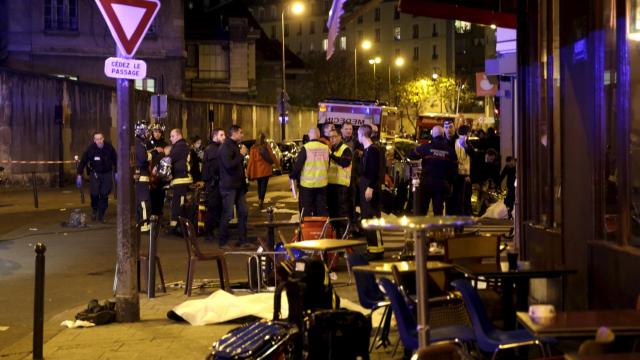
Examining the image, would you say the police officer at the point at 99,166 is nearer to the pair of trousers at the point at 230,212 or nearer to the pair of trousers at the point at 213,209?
the pair of trousers at the point at 213,209

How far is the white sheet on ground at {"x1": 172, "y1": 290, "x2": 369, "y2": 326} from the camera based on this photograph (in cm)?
887

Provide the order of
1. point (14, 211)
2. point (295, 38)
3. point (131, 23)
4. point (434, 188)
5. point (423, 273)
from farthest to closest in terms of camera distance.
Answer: point (295, 38) < point (14, 211) < point (434, 188) < point (131, 23) < point (423, 273)

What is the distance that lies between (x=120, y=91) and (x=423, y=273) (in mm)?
5095

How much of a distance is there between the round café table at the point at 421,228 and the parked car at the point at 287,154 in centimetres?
3287

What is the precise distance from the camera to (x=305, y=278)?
7.14 meters

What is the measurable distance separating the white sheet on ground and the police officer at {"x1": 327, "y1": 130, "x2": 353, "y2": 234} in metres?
4.91

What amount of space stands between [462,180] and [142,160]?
19.2 ft

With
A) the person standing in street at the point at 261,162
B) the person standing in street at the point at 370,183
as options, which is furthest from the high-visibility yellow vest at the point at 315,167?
the person standing in street at the point at 261,162

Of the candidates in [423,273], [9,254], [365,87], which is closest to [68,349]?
[423,273]

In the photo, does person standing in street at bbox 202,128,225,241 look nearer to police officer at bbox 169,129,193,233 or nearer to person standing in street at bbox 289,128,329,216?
police officer at bbox 169,129,193,233

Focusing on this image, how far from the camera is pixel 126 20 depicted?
900 centimetres

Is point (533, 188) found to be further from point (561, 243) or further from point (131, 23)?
point (131, 23)

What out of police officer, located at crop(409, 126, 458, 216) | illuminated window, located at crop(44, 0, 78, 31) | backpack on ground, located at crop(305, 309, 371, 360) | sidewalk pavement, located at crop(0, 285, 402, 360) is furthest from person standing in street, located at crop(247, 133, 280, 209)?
illuminated window, located at crop(44, 0, 78, 31)

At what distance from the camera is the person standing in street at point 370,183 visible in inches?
523
